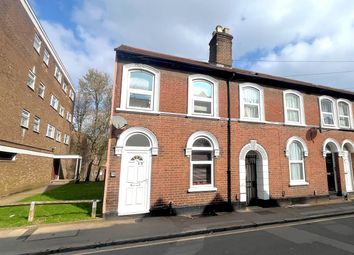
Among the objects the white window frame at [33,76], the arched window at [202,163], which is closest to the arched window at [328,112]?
the arched window at [202,163]

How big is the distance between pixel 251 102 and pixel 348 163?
7961mm

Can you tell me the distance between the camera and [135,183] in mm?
9797

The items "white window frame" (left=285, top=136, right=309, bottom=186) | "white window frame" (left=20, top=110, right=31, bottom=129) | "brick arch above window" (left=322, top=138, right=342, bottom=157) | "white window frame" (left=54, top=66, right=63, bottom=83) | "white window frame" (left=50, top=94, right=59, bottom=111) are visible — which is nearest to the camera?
"white window frame" (left=285, top=136, right=309, bottom=186)

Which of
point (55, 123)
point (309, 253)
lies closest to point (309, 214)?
point (309, 253)

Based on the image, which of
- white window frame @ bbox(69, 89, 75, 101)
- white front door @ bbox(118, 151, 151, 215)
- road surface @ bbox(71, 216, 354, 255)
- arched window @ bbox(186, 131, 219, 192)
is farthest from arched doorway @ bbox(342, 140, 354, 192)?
white window frame @ bbox(69, 89, 75, 101)

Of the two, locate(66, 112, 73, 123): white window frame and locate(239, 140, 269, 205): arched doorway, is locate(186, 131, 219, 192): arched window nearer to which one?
locate(239, 140, 269, 205): arched doorway

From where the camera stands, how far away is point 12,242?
6.73 metres

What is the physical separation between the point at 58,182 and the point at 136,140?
1795 cm

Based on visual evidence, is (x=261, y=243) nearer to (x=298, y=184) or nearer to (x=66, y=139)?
(x=298, y=184)

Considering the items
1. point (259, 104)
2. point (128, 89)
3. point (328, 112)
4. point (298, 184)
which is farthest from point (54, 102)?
point (328, 112)

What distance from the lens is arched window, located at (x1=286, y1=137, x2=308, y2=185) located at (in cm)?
1280

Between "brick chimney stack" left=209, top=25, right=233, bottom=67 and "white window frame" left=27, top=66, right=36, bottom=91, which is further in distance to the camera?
"white window frame" left=27, top=66, right=36, bottom=91

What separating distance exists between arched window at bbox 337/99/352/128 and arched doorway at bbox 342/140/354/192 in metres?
1.19

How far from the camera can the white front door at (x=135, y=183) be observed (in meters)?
→ 9.55
